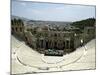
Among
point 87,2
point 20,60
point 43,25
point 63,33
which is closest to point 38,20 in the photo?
point 43,25

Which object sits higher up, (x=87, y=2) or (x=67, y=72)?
(x=87, y=2)

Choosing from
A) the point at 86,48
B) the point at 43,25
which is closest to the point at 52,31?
the point at 43,25

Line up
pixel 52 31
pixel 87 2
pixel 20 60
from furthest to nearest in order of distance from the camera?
1. pixel 87 2
2. pixel 52 31
3. pixel 20 60

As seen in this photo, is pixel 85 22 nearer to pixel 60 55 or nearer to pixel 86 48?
pixel 86 48

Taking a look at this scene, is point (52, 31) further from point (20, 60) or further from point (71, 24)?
point (20, 60)

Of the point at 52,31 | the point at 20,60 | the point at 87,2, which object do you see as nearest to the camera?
the point at 20,60
